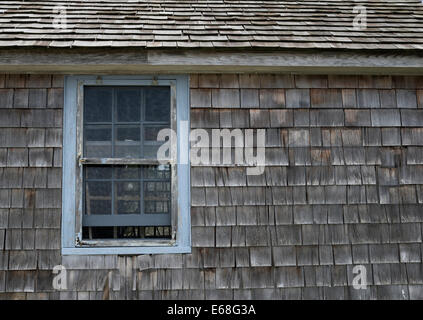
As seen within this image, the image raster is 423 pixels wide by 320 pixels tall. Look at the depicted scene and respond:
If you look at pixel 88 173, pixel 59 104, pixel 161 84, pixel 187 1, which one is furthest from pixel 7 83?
pixel 187 1

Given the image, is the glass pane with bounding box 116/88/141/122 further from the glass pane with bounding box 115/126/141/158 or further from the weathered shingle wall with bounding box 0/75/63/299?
the weathered shingle wall with bounding box 0/75/63/299

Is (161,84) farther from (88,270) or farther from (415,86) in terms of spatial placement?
(415,86)

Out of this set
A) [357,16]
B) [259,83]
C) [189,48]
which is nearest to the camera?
[189,48]

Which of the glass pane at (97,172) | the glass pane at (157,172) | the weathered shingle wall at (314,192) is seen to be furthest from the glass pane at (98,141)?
the weathered shingle wall at (314,192)

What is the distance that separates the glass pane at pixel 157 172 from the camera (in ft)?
12.6

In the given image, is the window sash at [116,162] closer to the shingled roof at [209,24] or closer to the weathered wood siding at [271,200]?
the weathered wood siding at [271,200]

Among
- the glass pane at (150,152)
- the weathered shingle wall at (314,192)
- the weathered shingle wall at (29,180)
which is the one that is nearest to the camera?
the weathered shingle wall at (29,180)

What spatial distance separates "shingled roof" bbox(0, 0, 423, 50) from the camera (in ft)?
12.1

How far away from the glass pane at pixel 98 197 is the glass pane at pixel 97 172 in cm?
6

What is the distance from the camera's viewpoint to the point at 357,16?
4418mm

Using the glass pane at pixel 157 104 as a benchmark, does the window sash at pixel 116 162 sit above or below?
below

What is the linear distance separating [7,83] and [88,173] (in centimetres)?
112

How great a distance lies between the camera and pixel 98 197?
3795 mm

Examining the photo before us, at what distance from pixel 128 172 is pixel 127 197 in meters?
0.23
